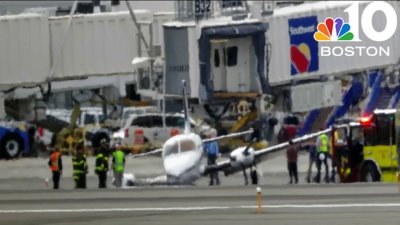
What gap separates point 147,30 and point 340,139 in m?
9.85

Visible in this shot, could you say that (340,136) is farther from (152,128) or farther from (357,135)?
(152,128)

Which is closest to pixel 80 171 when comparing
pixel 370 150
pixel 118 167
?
pixel 118 167

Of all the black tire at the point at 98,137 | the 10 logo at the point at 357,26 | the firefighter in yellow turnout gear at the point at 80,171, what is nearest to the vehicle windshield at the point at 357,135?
the firefighter in yellow turnout gear at the point at 80,171

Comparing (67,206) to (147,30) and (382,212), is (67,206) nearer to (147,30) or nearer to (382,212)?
(382,212)

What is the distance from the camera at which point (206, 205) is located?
29844 mm

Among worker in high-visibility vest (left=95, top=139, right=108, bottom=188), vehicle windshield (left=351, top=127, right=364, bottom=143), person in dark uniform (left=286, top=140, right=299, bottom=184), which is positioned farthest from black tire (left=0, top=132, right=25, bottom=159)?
vehicle windshield (left=351, top=127, right=364, bottom=143)

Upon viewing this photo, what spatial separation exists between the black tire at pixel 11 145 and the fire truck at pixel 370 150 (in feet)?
41.6

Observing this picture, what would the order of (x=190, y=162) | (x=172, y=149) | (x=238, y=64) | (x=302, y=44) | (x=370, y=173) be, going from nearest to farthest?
(x=370, y=173)
(x=190, y=162)
(x=172, y=149)
(x=238, y=64)
(x=302, y=44)

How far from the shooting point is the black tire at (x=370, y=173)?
124ft

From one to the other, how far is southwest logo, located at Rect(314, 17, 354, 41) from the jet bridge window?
9.06ft

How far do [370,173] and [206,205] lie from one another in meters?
9.47

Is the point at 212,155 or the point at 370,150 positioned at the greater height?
the point at 370,150

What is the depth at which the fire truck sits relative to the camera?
38.0 meters

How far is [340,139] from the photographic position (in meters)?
41.1
